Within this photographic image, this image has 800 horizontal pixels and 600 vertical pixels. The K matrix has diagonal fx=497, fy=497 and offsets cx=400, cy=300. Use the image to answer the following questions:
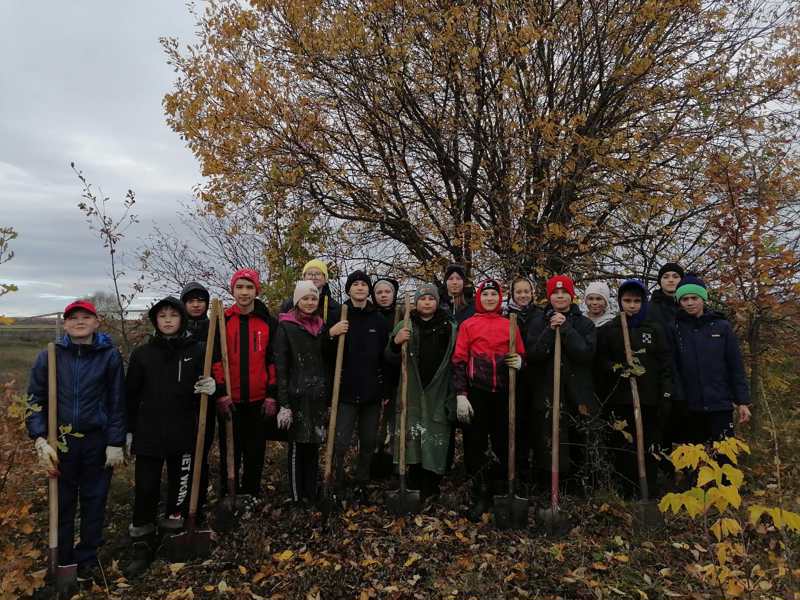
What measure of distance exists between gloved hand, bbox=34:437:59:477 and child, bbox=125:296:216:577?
0.58 meters

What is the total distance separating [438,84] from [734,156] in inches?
156

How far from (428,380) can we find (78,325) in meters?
2.92

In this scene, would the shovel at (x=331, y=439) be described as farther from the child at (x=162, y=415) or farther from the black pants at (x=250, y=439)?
the child at (x=162, y=415)

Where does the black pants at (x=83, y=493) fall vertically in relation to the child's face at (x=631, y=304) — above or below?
below

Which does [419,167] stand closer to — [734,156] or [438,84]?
[438,84]

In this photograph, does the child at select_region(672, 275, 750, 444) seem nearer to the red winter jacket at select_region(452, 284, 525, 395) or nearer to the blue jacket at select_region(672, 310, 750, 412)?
the blue jacket at select_region(672, 310, 750, 412)

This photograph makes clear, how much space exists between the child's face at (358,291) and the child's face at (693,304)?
303cm

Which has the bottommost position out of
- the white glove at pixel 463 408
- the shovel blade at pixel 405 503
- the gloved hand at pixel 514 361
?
the shovel blade at pixel 405 503

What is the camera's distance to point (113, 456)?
3721 millimetres

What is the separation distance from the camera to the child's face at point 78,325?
3.72m

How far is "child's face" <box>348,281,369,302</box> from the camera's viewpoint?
15.5 feet

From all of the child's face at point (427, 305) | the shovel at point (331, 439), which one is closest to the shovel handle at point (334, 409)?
the shovel at point (331, 439)

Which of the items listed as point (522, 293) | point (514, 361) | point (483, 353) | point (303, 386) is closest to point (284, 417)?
point (303, 386)

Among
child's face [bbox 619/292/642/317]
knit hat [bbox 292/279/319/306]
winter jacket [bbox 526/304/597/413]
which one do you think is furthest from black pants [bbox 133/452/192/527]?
child's face [bbox 619/292/642/317]
